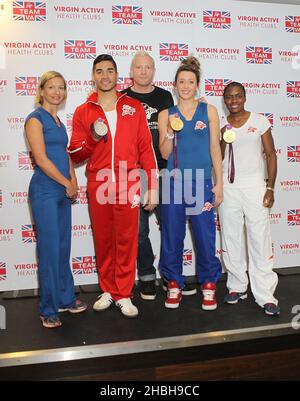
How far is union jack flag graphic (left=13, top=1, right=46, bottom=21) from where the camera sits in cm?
339

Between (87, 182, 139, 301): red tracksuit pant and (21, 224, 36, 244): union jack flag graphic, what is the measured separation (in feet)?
2.88

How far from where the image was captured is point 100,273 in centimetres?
297

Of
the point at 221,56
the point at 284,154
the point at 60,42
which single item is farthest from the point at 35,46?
the point at 284,154

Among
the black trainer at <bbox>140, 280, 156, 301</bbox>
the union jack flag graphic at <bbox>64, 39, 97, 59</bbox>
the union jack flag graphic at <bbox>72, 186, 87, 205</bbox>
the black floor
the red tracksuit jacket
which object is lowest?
the black floor

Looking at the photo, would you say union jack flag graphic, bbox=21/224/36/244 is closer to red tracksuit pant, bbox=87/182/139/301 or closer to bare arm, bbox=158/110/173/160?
red tracksuit pant, bbox=87/182/139/301

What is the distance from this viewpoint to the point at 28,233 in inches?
140

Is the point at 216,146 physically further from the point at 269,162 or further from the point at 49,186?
the point at 49,186

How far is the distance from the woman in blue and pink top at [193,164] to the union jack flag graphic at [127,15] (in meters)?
0.95

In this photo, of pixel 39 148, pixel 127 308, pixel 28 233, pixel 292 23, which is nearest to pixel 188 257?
pixel 127 308

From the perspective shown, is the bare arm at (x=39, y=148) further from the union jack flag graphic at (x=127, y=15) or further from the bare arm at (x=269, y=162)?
the union jack flag graphic at (x=127, y=15)

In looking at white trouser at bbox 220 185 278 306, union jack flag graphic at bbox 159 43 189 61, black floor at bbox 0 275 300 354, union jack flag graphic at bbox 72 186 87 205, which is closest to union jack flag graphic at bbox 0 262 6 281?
black floor at bbox 0 275 300 354

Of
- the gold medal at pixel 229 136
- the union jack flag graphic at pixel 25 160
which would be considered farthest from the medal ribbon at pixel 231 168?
the union jack flag graphic at pixel 25 160
